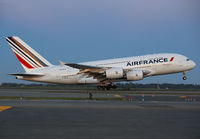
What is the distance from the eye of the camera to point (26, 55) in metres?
43.3

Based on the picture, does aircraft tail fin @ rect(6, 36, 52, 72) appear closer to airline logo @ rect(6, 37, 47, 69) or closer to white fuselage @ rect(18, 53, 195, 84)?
airline logo @ rect(6, 37, 47, 69)

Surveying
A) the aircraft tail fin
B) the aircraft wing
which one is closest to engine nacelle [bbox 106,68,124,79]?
the aircraft wing

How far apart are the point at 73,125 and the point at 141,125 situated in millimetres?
3002

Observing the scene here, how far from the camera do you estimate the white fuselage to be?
1647 inches

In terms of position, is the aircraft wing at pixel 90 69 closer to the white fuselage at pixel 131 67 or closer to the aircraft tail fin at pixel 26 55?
the white fuselage at pixel 131 67

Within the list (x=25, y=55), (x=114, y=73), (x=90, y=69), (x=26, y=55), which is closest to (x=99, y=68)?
(x=90, y=69)

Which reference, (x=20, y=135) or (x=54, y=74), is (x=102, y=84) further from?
(x=20, y=135)

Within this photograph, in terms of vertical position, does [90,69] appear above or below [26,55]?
below

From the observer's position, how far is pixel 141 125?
38.8 ft

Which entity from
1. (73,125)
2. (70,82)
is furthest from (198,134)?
(70,82)

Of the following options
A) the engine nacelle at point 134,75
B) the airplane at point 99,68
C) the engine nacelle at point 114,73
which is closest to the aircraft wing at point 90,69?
the airplane at point 99,68

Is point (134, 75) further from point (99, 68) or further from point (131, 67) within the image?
point (99, 68)

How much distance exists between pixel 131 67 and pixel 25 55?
1721 cm

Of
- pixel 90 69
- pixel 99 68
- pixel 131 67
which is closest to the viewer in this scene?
pixel 99 68
